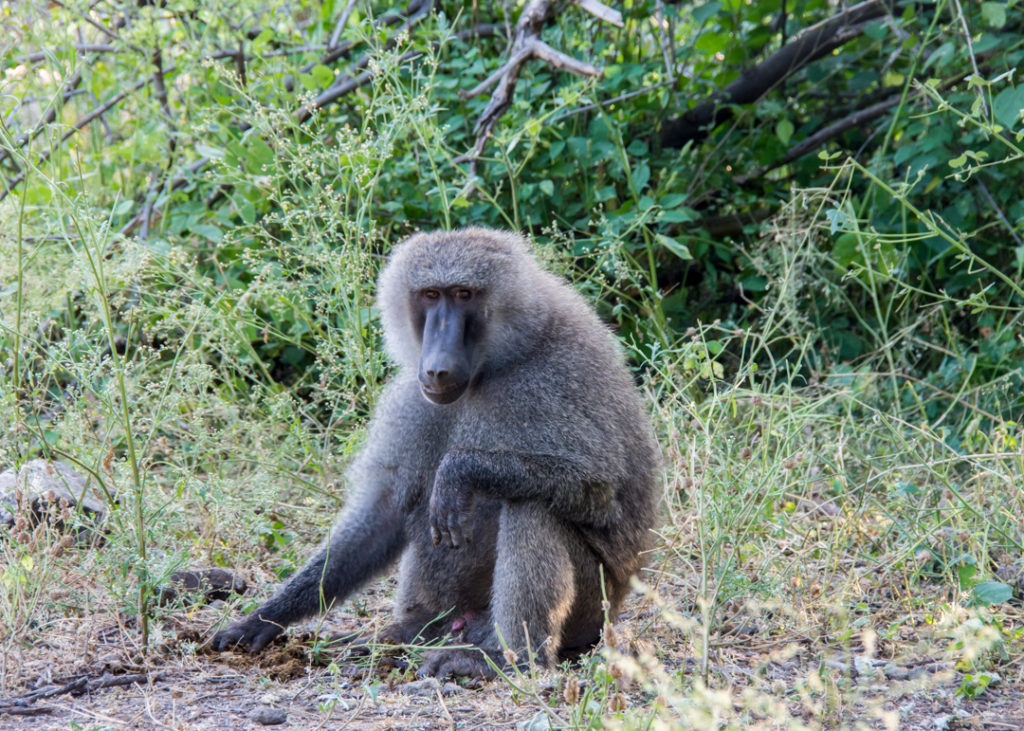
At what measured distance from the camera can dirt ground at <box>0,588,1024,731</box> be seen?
2.48 metres

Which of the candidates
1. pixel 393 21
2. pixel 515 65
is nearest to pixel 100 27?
pixel 393 21

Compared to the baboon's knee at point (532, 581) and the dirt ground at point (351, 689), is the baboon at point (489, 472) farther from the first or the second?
the dirt ground at point (351, 689)

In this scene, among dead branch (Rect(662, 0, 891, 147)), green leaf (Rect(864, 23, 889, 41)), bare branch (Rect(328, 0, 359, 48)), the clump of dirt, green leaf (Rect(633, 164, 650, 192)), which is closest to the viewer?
the clump of dirt

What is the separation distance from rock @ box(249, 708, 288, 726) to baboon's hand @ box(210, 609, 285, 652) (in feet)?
1.69

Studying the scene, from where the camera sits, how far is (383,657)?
3047 mm

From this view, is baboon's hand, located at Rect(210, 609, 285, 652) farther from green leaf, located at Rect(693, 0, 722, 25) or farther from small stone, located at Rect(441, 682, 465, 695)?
green leaf, located at Rect(693, 0, 722, 25)

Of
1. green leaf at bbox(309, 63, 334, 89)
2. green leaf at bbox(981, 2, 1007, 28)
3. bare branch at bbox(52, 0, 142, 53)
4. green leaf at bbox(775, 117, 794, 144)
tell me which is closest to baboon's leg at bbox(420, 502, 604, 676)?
green leaf at bbox(309, 63, 334, 89)

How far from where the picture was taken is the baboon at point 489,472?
9.64 ft

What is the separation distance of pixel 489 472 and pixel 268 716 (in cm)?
81

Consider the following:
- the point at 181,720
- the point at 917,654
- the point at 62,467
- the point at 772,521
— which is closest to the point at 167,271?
the point at 62,467

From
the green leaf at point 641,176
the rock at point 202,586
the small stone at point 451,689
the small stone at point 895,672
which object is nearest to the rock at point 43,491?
the rock at point 202,586

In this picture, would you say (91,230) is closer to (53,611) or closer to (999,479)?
(53,611)

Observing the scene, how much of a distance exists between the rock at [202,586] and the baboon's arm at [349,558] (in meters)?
0.21

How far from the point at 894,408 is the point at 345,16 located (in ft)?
9.09
